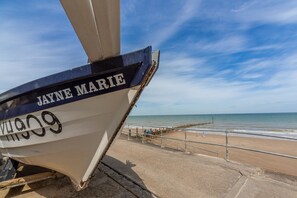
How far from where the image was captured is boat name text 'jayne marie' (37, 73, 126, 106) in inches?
77.4

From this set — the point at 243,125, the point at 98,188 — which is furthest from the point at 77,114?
the point at 243,125

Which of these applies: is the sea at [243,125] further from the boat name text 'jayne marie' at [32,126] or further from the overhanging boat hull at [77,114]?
the boat name text 'jayne marie' at [32,126]

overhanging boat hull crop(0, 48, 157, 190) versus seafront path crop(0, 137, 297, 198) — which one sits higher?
overhanging boat hull crop(0, 48, 157, 190)

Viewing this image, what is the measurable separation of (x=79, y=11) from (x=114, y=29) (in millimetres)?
303

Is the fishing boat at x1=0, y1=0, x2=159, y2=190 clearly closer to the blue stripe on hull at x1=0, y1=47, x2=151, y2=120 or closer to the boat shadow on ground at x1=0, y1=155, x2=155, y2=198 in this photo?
the blue stripe on hull at x1=0, y1=47, x2=151, y2=120

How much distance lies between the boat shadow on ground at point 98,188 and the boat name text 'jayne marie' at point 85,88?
69.9 inches

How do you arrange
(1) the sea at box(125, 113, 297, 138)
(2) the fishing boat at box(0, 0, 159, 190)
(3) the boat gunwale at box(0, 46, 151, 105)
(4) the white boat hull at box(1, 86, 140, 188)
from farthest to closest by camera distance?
(1) the sea at box(125, 113, 297, 138), (4) the white boat hull at box(1, 86, 140, 188), (3) the boat gunwale at box(0, 46, 151, 105), (2) the fishing boat at box(0, 0, 159, 190)

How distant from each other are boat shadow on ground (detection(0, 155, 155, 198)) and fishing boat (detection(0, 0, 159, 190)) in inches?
25.3

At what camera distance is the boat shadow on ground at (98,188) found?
3035 mm

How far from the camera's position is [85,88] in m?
2.06

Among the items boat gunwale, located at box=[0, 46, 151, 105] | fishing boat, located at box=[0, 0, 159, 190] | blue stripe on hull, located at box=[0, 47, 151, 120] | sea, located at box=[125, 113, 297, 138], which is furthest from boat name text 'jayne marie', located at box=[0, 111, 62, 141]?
sea, located at box=[125, 113, 297, 138]

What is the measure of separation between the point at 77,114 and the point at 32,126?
78cm

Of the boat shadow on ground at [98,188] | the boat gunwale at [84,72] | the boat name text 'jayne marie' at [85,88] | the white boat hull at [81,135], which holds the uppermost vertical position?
the boat gunwale at [84,72]

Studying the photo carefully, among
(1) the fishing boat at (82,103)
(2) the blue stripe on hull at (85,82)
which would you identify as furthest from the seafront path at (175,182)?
(2) the blue stripe on hull at (85,82)
